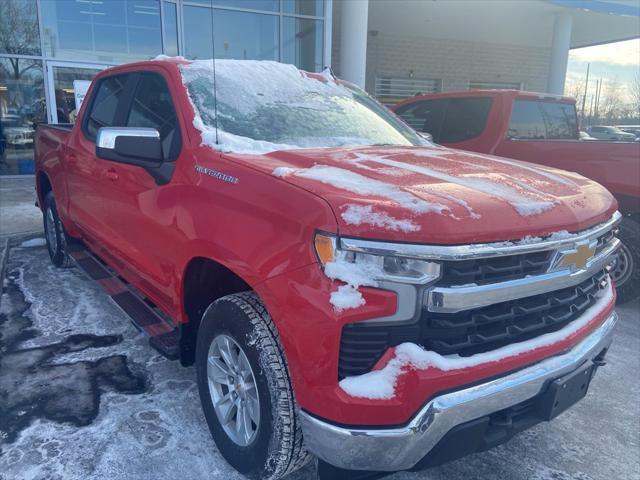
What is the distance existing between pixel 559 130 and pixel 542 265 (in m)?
4.93

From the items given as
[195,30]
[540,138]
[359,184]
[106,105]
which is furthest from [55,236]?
[195,30]

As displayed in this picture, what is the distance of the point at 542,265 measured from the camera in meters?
2.08

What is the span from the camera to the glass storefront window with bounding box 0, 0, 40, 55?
1129cm

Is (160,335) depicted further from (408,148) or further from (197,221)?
(408,148)

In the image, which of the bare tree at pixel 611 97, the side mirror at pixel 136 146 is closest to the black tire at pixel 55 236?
the side mirror at pixel 136 146

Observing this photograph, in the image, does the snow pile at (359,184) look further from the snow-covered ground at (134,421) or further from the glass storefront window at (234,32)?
the glass storefront window at (234,32)

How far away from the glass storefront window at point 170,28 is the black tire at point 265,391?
1125 cm

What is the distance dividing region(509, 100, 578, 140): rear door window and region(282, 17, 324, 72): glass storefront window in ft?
26.6

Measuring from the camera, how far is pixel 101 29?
11.9 metres

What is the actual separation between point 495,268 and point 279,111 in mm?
1701

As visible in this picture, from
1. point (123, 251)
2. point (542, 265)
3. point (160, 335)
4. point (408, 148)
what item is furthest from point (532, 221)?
point (123, 251)

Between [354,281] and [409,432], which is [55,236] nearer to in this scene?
[354,281]

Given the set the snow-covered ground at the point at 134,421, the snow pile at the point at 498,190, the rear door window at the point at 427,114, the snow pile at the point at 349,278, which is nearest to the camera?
the snow pile at the point at 349,278

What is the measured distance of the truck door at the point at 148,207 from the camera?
9.21 ft
